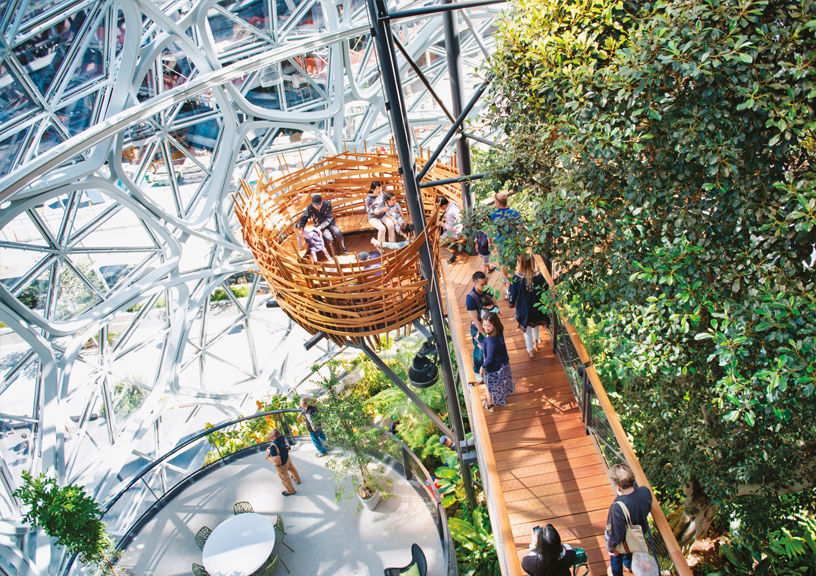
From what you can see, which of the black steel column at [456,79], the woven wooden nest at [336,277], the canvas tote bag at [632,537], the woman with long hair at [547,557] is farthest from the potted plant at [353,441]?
A: the canvas tote bag at [632,537]

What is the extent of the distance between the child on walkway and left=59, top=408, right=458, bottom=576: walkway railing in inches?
110

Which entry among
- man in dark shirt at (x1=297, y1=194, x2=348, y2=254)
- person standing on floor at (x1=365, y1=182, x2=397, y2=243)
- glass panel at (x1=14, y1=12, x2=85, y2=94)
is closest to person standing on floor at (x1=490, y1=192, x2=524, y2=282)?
person standing on floor at (x1=365, y1=182, x2=397, y2=243)

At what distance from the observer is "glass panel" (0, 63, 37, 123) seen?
7.89m

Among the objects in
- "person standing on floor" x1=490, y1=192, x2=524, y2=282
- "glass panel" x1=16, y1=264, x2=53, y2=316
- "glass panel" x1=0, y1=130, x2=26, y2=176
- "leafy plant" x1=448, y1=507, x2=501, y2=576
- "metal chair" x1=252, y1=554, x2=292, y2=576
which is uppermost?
"glass panel" x1=0, y1=130, x2=26, y2=176

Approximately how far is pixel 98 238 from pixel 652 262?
11.2m

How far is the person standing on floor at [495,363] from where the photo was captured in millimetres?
5984

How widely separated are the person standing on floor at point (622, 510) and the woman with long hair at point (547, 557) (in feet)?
1.40

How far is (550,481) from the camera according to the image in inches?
224

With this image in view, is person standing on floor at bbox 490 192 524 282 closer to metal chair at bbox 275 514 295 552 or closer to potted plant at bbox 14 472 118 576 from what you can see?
metal chair at bbox 275 514 295 552

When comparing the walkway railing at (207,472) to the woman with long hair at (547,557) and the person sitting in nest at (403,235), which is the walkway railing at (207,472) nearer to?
the woman with long hair at (547,557)

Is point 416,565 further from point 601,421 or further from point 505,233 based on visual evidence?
point 505,233

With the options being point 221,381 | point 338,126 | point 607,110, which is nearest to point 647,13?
point 607,110

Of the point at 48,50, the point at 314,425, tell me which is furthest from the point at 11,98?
the point at 314,425

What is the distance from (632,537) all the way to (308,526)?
6.46 metres
